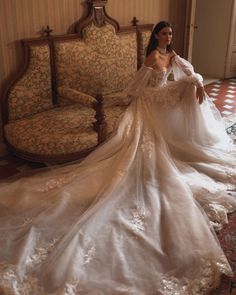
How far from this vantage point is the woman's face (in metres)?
2.95

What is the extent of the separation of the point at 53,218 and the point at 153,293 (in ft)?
2.49

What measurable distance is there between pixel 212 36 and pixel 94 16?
3588mm

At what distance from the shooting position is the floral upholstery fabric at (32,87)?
3013 mm

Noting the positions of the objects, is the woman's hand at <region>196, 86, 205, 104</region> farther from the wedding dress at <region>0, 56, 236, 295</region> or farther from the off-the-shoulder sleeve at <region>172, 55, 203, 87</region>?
the off-the-shoulder sleeve at <region>172, 55, 203, 87</region>

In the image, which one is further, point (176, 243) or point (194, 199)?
point (194, 199)

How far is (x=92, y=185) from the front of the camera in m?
2.38

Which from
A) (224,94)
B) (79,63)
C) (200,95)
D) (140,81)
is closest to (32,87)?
(79,63)

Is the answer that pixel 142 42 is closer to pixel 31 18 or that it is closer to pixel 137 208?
pixel 31 18

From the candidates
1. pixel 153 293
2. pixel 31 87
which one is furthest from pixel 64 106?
pixel 153 293

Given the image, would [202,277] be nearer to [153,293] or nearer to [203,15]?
[153,293]

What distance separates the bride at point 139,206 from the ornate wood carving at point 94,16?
0.73 meters

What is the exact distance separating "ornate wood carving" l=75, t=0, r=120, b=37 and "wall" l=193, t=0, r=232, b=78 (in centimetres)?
335

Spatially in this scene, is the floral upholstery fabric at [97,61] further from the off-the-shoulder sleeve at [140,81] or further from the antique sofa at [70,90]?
the off-the-shoulder sleeve at [140,81]

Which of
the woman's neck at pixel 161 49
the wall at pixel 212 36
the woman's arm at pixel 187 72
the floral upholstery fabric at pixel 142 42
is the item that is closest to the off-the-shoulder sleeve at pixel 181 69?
the woman's arm at pixel 187 72
